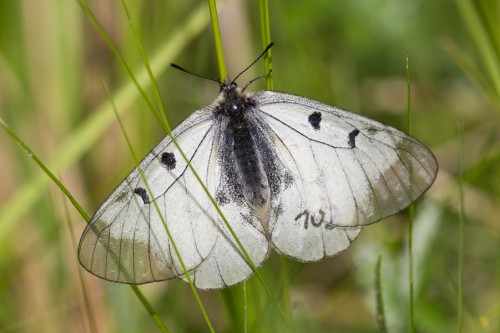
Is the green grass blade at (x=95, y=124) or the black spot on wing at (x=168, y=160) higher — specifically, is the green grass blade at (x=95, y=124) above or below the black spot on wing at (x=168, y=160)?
above

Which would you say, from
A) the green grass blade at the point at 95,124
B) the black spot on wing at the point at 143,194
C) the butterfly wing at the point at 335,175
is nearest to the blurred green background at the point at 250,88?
the green grass blade at the point at 95,124

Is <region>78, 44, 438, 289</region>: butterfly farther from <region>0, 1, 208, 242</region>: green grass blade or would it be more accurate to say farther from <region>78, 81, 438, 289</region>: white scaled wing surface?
<region>0, 1, 208, 242</region>: green grass blade

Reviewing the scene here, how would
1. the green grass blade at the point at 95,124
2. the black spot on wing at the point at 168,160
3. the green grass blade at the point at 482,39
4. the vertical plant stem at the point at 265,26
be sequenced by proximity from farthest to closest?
the green grass blade at the point at 95,124 → the green grass blade at the point at 482,39 → the black spot on wing at the point at 168,160 → the vertical plant stem at the point at 265,26

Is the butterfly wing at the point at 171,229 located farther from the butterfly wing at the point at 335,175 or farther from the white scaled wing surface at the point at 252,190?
the butterfly wing at the point at 335,175

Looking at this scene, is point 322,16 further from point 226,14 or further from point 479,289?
point 479,289

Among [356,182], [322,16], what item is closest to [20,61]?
[322,16]

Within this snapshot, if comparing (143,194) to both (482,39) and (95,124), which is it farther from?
(482,39)

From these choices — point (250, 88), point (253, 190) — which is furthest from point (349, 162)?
point (250, 88)

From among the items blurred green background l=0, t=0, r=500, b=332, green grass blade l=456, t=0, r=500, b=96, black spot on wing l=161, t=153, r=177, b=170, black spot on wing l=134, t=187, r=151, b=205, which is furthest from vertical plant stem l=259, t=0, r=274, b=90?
green grass blade l=456, t=0, r=500, b=96
